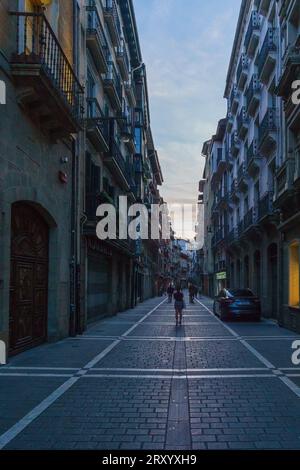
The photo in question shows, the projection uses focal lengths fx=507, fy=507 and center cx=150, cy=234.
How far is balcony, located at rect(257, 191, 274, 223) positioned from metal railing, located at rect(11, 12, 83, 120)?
406 inches

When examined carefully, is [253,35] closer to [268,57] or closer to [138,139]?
[268,57]

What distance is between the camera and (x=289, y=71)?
611 inches

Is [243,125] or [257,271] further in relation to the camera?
[243,125]

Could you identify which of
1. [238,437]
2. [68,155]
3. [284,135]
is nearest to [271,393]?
[238,437]

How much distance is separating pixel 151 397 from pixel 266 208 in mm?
15882

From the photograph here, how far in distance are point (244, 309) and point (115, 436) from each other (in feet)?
53.0

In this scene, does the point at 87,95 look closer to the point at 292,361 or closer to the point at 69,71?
the point at 69,71

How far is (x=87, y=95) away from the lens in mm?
18266

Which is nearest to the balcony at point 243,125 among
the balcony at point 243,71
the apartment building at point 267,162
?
the apartment building at point 267,162

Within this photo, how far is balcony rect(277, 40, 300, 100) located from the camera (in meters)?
14.9

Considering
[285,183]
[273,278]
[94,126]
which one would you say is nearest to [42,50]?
[94,126]

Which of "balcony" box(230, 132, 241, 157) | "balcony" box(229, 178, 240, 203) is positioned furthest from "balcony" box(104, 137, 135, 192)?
"balcony" box(230, 132, 241, 157)

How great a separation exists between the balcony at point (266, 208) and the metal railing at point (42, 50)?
10.3m

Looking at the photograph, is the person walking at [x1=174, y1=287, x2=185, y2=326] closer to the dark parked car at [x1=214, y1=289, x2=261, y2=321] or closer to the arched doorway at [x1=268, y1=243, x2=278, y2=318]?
the dark parked car at [x1=214, y1=289, x2=261, y2=321]
